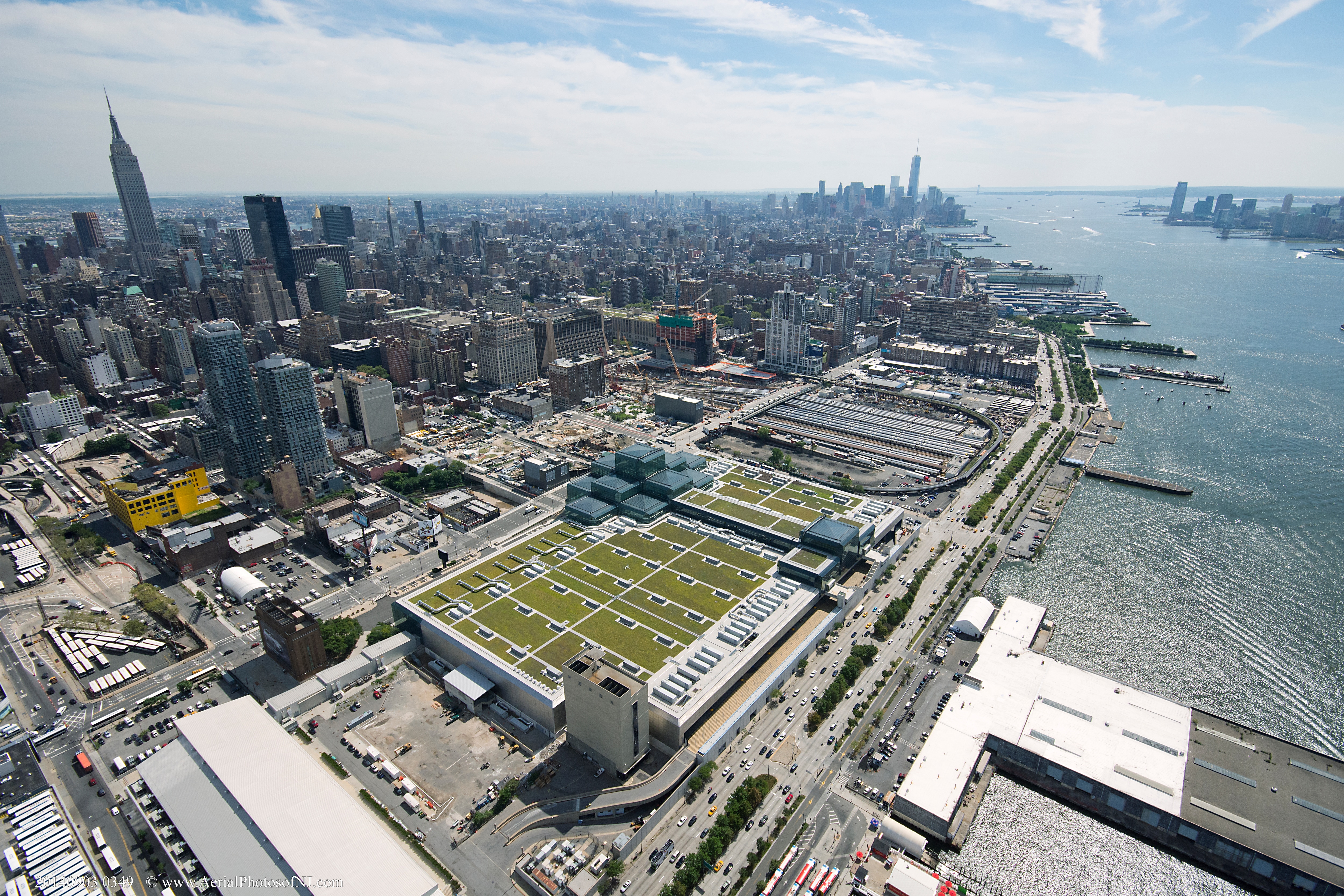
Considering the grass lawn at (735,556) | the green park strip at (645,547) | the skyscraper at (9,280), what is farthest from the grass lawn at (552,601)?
the skyscraper at (9,280)

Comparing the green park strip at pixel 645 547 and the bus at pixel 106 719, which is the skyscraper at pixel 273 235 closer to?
the bus at pixel 106 719

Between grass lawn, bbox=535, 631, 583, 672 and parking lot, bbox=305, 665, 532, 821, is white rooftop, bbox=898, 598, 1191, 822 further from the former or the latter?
parking lot, bbox=305, 665, 532, 821

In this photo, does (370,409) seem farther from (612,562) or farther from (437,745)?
(437,745)

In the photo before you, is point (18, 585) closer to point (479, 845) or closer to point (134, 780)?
point (134, 780)

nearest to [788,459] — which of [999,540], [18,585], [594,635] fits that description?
[999,540]

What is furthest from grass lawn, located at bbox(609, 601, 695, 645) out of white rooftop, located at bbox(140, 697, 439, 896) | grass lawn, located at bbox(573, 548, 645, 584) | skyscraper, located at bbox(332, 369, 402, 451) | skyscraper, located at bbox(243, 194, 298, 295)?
skyscraper, located at bbox(243, 194, 298, 295)
